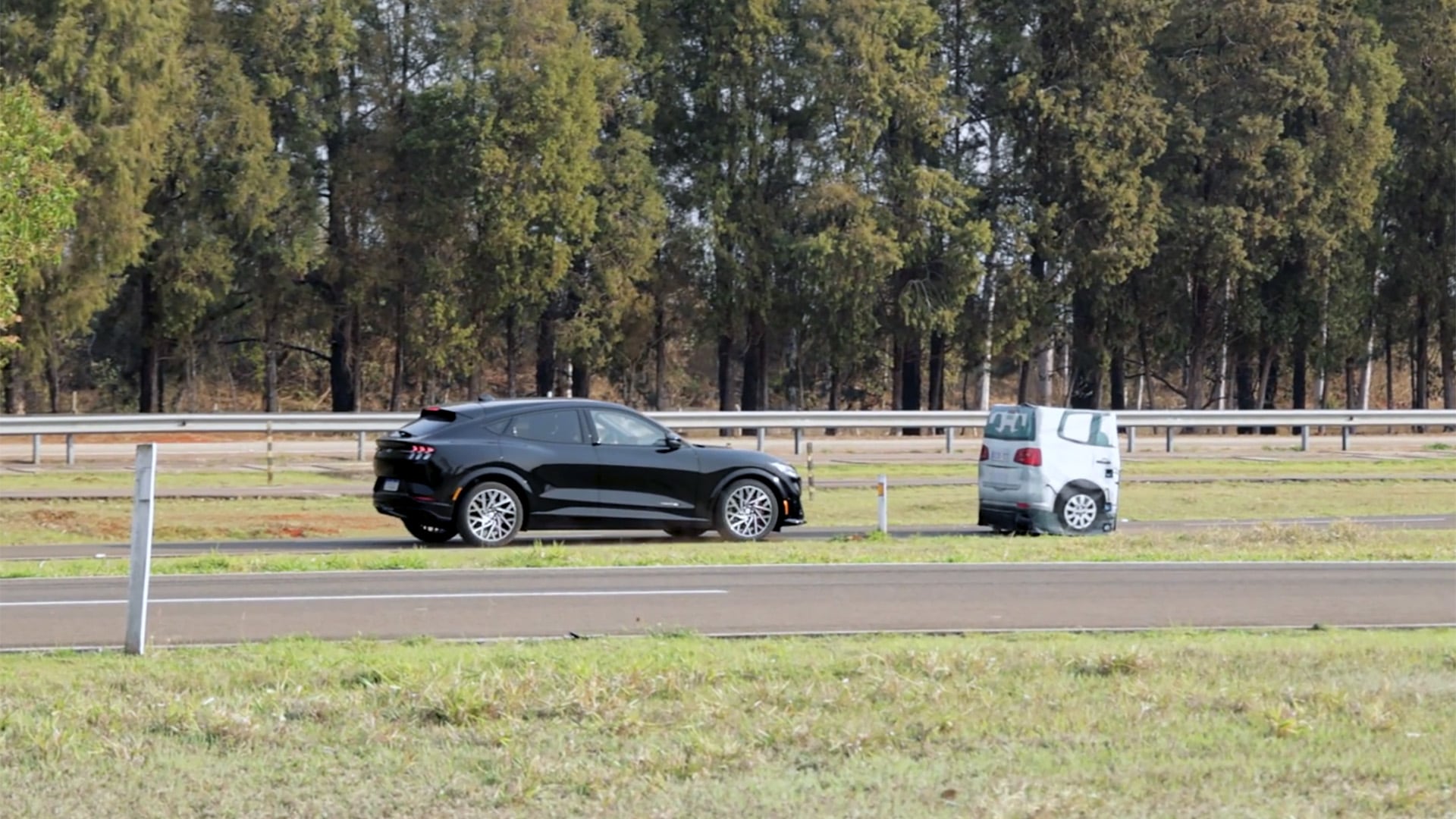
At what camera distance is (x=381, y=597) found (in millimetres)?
13477

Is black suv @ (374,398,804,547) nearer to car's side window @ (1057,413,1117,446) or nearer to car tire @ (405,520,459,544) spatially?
car tire @ (405,520,459,544)

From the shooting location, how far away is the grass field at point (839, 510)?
73.0ft

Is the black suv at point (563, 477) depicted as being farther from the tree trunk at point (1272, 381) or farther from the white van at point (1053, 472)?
the tree trunk at point (1272, 381)

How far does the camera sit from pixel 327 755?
7430 mm

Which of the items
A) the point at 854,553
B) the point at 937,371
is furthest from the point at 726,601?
the point at 937,371

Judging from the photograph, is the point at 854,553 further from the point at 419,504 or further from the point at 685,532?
the point at 419,504

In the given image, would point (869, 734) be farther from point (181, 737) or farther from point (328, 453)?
point (328, 453)

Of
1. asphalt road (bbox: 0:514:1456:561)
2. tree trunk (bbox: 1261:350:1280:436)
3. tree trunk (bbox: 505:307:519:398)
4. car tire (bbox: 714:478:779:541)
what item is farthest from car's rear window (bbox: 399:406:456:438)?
tree trunk (bbox: 1261:350:1280:436)

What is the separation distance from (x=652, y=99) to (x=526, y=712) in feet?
132

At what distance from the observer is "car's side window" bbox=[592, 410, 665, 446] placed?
19188mm

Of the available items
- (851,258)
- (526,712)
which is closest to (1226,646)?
(526,712)

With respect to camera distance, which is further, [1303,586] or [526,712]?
[1303,586]

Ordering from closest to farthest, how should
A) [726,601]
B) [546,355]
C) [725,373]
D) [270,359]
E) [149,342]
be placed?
1. [726,601]
2. [149,342]
3. [270,359]
4. [546,355]
5. [725,373]

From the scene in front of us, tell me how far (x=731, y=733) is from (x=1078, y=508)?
13182 mm
